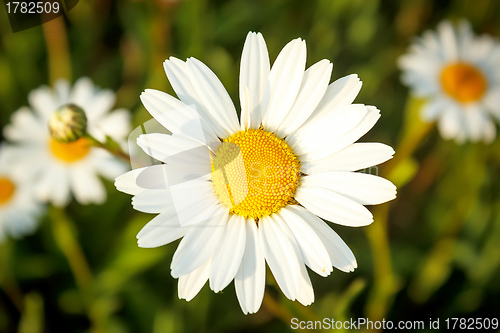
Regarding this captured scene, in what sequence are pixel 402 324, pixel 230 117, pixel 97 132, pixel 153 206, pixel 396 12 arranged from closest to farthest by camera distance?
Answer: pixel 153 206 → pixel 230 117 → pixel 97 132 → pixel 402 324 → pixel 396 12

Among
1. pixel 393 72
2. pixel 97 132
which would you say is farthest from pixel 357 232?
pixel 97 132

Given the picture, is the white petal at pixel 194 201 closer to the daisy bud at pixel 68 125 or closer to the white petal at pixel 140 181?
the white petal at pixel 140 181

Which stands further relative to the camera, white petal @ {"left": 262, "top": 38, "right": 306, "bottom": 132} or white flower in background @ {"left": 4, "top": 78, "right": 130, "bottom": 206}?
white flower in background @ {"left": 4, "top": 78, "right": 130, "bottom": 206}

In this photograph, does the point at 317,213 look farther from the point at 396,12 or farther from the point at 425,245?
the point at 396,12

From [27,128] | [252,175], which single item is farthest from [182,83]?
[27,128]

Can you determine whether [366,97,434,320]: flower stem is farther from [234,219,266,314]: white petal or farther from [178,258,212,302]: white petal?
[178,258,212,302]: white petal

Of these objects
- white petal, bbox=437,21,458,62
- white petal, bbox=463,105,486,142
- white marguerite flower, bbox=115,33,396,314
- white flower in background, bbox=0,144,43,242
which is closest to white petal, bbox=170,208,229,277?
white marguerite flower, bbox=115,33,396,314

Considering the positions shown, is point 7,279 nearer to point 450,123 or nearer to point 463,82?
point 450,123

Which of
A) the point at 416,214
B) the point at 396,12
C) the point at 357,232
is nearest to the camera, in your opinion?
the point at 357,232
